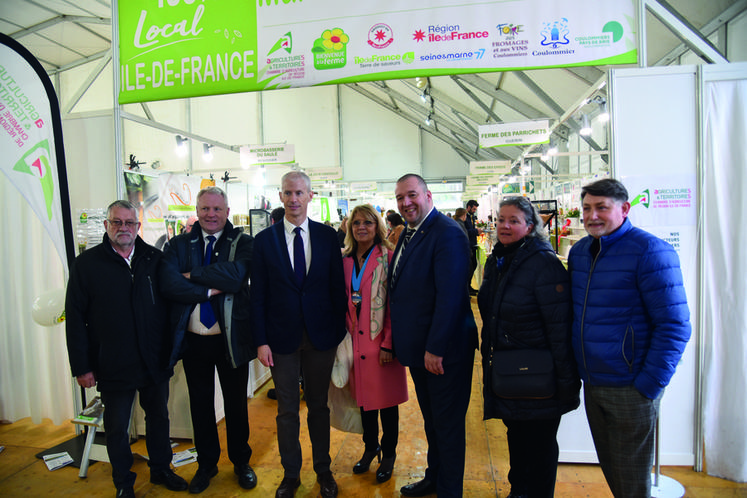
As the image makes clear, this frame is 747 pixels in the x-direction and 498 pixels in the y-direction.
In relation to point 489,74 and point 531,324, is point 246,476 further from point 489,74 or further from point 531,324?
point 489,74

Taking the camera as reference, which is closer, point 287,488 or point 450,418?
point 450,418

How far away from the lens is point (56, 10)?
28.7ft

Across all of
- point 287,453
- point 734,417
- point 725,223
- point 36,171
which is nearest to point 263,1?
point 36,171

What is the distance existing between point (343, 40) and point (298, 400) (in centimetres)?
222

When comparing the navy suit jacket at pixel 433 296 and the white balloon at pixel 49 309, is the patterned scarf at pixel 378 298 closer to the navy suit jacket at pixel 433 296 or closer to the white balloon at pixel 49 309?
the navy suit jacket at pixel 433 296

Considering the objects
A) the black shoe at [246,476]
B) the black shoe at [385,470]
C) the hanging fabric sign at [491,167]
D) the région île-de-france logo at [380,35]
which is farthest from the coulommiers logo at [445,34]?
the hanging fabric sign at [491,167]

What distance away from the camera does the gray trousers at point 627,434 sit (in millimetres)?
1574

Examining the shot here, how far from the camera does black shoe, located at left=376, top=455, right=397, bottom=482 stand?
7.64ft

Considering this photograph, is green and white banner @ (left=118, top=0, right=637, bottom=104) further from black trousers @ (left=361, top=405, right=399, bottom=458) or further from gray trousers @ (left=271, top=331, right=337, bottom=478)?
black trousers @ (left=361, top=405, right=399, bottom=458)

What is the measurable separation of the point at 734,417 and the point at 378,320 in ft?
6.87

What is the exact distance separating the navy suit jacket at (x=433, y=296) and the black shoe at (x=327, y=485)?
86cm

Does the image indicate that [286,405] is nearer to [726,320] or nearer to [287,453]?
[287,453]

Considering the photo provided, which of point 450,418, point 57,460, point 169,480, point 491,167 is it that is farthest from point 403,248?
point 491,167

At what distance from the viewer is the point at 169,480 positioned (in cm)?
234
